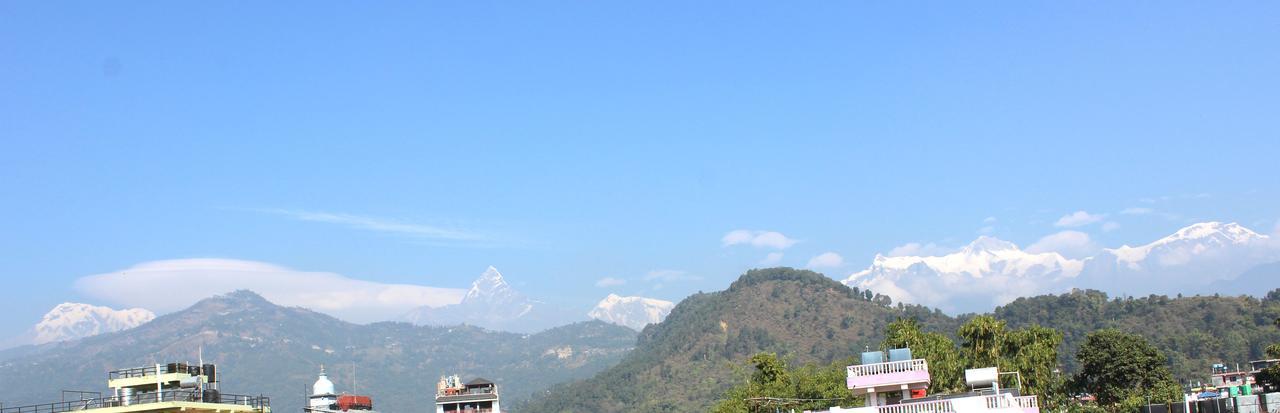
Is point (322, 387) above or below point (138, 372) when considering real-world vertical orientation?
below

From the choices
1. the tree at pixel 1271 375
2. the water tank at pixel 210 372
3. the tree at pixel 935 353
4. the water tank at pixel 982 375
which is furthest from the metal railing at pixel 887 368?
the water tank at pixel 210 372

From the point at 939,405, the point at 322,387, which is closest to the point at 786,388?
the point at 322,387

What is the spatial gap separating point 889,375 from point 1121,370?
162 ft

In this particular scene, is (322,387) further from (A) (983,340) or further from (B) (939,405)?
(B) (939,405)

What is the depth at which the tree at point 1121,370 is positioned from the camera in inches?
3698

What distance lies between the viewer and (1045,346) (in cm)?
8719

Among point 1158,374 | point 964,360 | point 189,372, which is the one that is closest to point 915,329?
point 964,360

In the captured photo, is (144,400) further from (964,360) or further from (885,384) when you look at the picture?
(964,360)

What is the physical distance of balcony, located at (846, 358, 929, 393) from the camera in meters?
52.6

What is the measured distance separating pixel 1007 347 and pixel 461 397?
1822 inches

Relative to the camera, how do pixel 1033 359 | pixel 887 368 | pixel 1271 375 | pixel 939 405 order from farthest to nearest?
pixel 1033 359
pixel 1271 375
pixel 887 368
pixel 939 405

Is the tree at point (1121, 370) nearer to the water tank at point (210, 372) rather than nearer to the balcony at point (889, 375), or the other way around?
the balcony at point (889, 375)

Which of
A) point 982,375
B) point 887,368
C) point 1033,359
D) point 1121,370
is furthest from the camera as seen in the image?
point 1121,370

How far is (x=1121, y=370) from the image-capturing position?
9388cm
